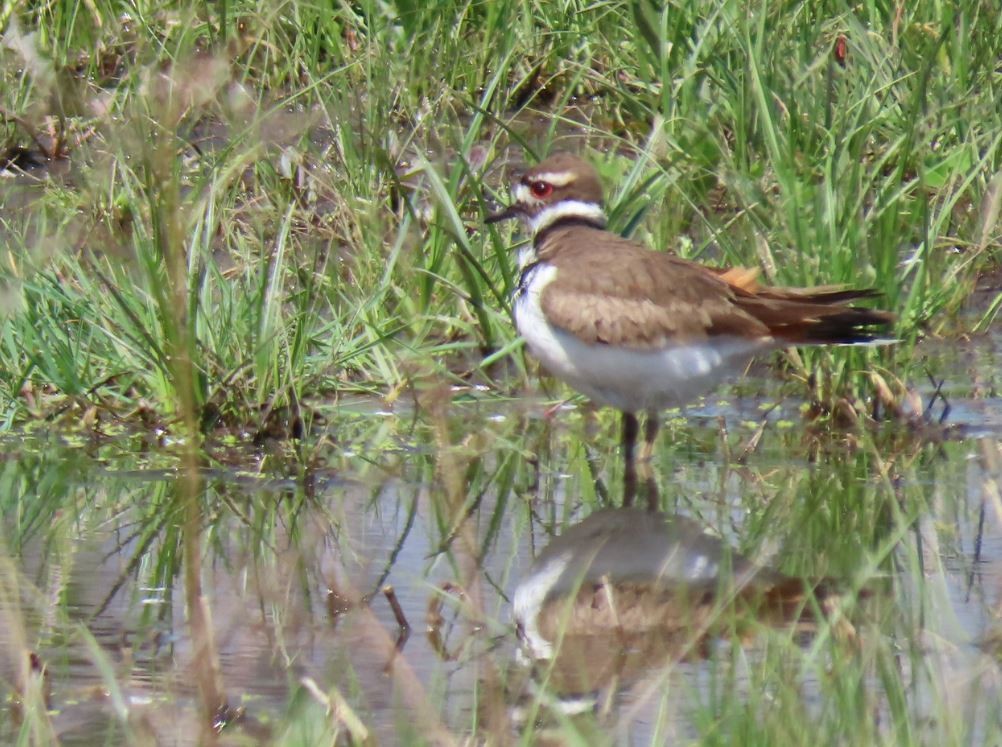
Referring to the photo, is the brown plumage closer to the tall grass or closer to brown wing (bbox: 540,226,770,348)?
brown wing (bbox: 540,226,770,348)

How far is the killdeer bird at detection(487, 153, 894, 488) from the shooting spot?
6.27 meters

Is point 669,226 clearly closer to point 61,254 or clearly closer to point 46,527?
point 61,254

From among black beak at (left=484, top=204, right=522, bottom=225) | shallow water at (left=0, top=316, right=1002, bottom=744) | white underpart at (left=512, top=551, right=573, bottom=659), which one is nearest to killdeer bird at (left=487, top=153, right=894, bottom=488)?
shallow water at (left=0, top=316, right=1002, bottom=744)

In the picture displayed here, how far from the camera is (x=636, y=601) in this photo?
4848 millimetres

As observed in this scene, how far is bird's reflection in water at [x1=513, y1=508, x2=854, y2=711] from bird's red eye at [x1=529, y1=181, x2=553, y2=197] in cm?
182

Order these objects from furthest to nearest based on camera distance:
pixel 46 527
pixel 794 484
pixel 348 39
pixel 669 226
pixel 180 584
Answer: pixel 348 39 < pixel 669 226 < pixel 794 484 < pixel 46 527 < pixel 180 584

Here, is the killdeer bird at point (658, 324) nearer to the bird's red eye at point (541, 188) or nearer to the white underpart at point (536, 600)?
the bird's red eye at point (541, 188)

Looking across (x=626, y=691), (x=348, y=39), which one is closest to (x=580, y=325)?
(x=626, y=691)

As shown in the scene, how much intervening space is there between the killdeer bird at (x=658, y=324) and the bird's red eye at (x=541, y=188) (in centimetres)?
60

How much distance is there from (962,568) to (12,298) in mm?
3270

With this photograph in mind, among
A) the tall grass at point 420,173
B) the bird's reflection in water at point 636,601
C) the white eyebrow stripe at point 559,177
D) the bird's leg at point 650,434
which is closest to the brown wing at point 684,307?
the bird's leg at point 650,434

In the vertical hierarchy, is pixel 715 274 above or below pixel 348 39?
below

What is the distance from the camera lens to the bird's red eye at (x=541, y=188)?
23.4 ft

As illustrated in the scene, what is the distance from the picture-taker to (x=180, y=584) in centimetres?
489
